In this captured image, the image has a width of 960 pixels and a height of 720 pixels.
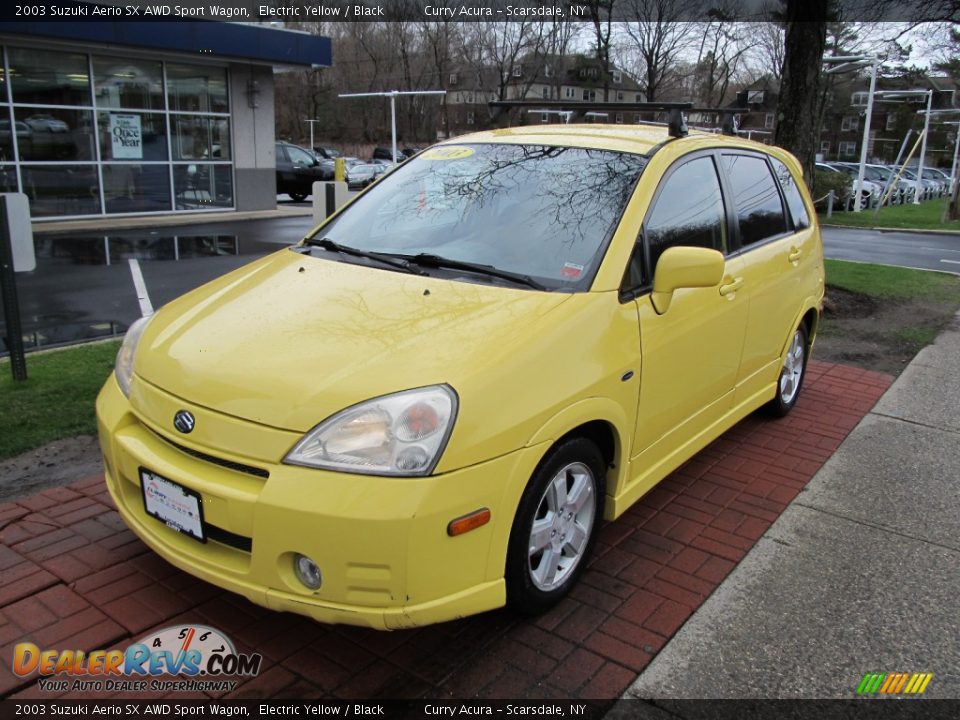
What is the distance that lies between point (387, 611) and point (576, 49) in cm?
5107

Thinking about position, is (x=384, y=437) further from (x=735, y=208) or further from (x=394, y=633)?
(x=735, y=208)

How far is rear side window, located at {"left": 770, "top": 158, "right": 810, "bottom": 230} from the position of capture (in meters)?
5.08

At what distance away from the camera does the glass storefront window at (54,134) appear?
1544 cm

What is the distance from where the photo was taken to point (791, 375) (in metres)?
5.48

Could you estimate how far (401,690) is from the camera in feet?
8.68

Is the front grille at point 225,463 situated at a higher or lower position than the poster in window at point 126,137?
lower

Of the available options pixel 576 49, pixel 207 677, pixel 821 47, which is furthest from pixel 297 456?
pixel 576 49

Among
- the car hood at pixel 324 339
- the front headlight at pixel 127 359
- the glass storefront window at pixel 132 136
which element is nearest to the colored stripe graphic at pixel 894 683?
the car hood at pixel 324 339

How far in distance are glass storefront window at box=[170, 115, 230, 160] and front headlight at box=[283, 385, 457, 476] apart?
57.6ft

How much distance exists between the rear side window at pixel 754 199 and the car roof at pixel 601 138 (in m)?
0.14

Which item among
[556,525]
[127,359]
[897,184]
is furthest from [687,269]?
[897,184]

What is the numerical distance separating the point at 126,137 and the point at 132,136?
0.48ft

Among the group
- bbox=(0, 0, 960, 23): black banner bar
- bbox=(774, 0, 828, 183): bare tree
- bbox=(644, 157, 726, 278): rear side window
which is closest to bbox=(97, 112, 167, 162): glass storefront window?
bbox=(0, 0, 960, 23): black banner bar

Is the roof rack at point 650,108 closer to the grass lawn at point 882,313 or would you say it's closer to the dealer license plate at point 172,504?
the dealer license plate at point 172,504
